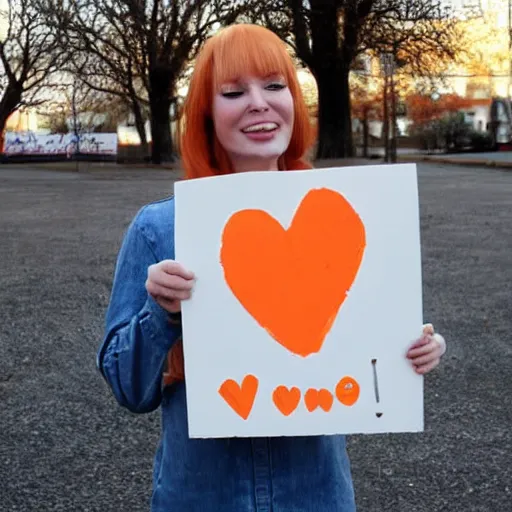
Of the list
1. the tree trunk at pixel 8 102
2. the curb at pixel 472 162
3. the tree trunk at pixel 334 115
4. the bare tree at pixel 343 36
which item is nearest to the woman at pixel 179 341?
the curb at pixel 472 162

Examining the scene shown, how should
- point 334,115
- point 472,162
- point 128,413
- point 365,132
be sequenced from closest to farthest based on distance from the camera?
point 128,413, point 472,162, point 334,115, point 365,132

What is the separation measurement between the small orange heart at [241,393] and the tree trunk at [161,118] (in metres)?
32.7

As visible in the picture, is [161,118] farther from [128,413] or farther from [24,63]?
[128,413]

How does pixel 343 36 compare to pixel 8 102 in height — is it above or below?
above

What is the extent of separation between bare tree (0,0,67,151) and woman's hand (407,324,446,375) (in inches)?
1449

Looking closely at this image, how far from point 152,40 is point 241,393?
30.4 m

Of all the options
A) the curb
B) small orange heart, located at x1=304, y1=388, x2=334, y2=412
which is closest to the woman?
small orange heart, located at x1=304, y1=388, x2=334, y2=412

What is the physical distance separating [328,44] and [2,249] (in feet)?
66.3

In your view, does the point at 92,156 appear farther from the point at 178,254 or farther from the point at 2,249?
the point at 178,254

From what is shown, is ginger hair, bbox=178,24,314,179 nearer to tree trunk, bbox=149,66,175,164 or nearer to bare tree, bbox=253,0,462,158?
bare tree, bbox=253,0,462,158

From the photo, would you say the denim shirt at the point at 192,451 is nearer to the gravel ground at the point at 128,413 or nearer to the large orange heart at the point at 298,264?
the large orange heart at the point at 298,264

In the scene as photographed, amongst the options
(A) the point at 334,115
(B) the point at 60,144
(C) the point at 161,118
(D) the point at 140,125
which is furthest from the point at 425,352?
(B) the point at 60,144

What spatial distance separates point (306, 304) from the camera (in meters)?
1.53

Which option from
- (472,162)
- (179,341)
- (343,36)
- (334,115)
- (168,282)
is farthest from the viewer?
(334,115)
